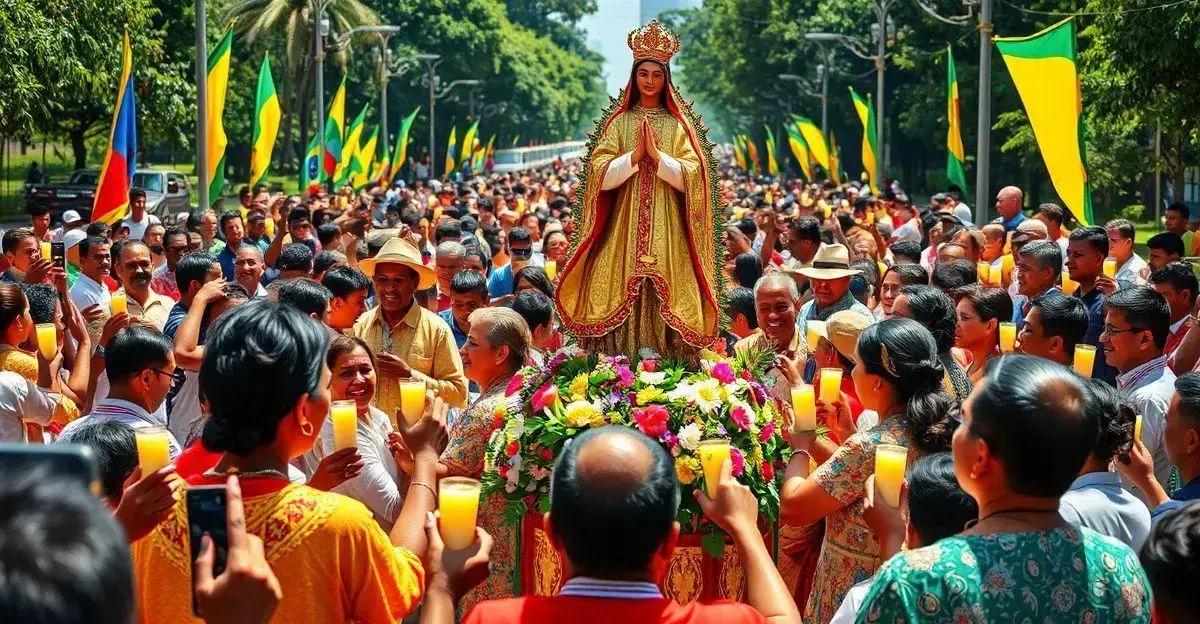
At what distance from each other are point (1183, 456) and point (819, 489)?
1.22 metres

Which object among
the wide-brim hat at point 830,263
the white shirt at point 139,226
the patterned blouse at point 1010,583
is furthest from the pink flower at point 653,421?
the white shirt at point 139,226

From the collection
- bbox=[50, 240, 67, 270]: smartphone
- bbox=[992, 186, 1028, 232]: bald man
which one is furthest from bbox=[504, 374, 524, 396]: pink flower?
bbox=[992, 186, 1028, 232]: bald man

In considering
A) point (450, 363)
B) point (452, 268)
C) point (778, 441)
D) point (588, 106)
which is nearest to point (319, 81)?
point (452, 268)

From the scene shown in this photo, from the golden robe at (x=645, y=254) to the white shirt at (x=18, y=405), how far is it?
2.34 m

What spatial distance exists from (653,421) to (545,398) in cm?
48

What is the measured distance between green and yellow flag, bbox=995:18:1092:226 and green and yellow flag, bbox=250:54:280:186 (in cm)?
1000

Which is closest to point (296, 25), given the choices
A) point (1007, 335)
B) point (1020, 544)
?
point (1007, 335)

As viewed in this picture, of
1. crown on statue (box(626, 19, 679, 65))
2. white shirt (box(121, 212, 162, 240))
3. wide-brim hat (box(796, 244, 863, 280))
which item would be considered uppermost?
crown on statue (box(626, 19, 679, 65))

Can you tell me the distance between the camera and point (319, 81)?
92.5 ft

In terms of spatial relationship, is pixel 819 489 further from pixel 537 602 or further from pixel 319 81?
pixel 319 81

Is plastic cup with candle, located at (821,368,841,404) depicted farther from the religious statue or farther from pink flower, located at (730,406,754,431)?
the religious statue

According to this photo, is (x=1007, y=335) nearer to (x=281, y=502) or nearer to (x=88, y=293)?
(x=281, y=502)

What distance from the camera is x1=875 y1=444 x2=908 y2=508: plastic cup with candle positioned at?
380cm

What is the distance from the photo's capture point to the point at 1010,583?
2.91 meters
